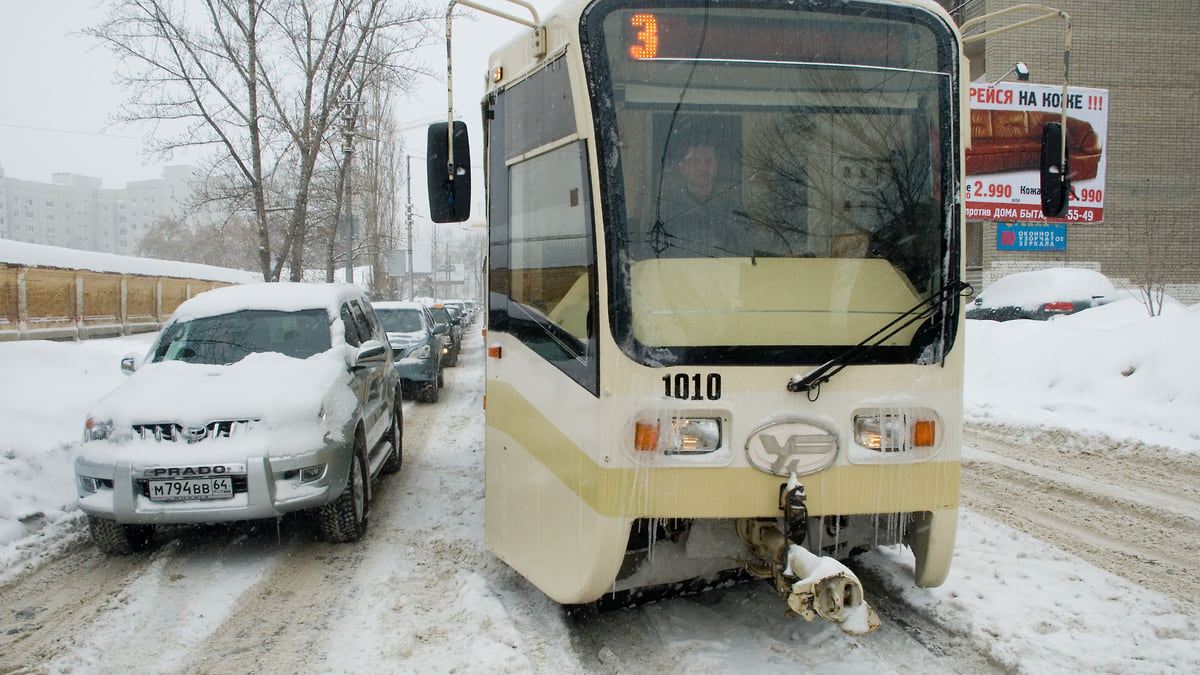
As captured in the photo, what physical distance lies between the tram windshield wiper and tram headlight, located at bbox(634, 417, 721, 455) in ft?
1.29

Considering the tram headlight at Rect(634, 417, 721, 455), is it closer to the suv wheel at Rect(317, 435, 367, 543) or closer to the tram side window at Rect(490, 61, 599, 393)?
the tram side window at Rect(490, 61, 599, 393)

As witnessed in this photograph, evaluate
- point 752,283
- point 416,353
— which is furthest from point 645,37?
point 416,353

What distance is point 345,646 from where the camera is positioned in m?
4.14

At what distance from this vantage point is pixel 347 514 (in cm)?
587

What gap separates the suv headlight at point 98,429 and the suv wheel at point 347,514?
147 cm

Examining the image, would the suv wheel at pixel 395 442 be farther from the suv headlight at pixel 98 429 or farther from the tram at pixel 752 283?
the tram at pixel 752 283

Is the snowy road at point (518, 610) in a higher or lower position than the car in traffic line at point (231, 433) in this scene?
lower

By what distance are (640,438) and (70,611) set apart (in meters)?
3.56

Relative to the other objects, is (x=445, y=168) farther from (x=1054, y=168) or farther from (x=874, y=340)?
(x=1054, y=168)

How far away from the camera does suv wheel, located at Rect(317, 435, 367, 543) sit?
582cm

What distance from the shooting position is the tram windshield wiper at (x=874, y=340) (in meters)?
3.54

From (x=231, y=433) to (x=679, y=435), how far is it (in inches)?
132

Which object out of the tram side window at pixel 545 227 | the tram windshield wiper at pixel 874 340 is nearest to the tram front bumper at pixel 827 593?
the tram windshield wiper at pixel 874 340

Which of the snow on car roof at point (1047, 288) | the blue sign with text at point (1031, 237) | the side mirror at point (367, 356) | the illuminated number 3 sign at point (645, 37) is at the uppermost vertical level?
the blue sign with text at point (1031, 237)
